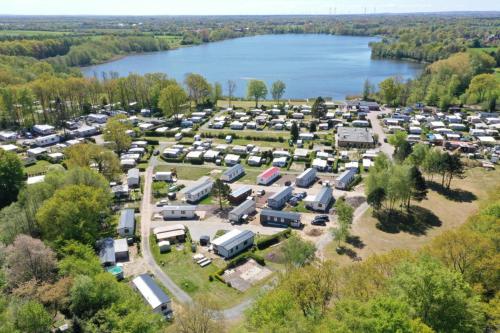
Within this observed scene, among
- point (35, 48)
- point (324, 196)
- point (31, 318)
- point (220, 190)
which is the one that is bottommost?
point (324, 196)

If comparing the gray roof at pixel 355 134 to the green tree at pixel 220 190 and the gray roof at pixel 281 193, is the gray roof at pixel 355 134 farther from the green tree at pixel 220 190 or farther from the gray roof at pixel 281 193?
the green tree at pixel 220 190

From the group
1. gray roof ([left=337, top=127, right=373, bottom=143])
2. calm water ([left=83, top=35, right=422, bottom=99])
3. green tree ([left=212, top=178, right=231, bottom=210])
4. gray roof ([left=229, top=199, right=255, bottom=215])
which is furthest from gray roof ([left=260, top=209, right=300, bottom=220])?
calm water ([left=83, top=35, right=422, bottom=99])

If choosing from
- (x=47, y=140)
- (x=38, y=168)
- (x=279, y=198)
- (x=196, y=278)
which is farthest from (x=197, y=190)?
(x=47, y=140)

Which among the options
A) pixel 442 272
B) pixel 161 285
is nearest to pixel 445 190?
pixel 442 272

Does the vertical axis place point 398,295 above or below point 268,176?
above

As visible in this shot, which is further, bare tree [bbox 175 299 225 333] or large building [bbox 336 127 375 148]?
large building [bbox 336 127 375 148]

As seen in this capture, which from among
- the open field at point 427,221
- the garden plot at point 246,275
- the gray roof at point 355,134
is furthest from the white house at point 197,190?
the gray roof at point 355,134

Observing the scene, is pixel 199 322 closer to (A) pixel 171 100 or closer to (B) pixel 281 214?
(B) pixel 281 214

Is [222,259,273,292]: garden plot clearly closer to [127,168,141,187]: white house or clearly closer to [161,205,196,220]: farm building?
[161,205,196,220]: farm building
